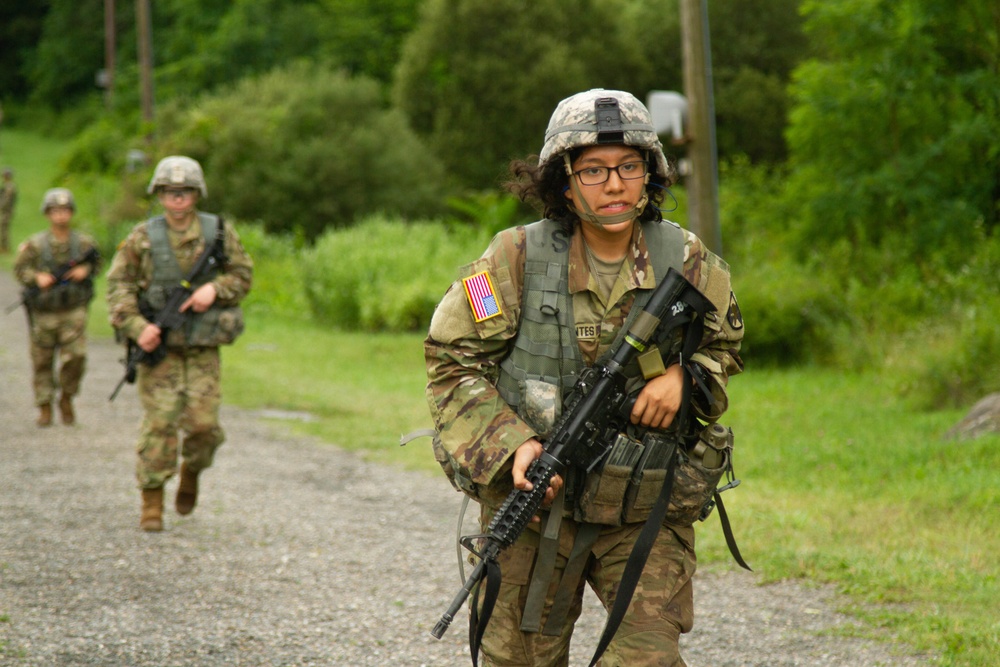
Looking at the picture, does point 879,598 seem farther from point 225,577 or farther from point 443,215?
point 443,215

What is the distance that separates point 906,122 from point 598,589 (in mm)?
9887

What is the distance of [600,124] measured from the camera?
3.22m

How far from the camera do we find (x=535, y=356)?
3.25m

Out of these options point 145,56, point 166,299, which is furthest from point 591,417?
point 145,56

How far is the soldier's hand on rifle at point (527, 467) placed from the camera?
3.09 metres

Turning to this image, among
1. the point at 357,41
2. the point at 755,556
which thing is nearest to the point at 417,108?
Result: the point at 357,41

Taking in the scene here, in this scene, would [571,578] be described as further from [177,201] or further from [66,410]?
[66,410]

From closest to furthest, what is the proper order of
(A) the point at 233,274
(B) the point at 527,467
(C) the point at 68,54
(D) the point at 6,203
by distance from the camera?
(B) the point at 527,467, (A) the point at 233,274, (D) the point at 6,203, (C) the point at 68,54

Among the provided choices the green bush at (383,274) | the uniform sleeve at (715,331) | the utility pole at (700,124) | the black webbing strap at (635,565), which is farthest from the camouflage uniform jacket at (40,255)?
the black webbing strap at (635,565)

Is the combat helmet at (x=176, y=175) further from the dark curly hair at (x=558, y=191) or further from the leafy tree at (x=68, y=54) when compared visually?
the leafy tree at (x=68, y=54)

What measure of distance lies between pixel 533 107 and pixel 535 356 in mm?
29593

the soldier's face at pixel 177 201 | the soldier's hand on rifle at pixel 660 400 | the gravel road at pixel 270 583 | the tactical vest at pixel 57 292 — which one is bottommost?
the gravel road at pixel 270 583

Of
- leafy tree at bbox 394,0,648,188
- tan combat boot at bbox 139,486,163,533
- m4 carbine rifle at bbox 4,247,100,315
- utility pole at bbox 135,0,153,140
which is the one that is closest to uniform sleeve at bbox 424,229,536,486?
tan combat boot at bbox 139,486,163,533

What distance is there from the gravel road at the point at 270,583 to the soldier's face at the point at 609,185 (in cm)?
209
